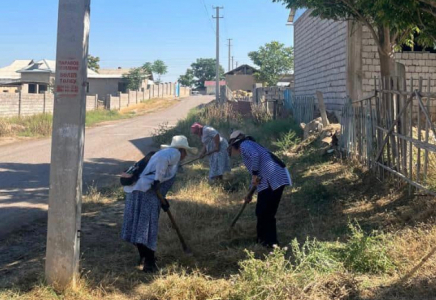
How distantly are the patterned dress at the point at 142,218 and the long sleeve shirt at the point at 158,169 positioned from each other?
0.21 ft

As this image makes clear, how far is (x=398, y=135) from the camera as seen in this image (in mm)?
6750

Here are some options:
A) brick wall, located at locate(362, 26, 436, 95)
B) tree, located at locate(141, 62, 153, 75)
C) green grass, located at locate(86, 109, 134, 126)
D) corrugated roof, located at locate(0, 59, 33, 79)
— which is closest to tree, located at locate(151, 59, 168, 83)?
tree, located at locate(141, 62, 153, 75)

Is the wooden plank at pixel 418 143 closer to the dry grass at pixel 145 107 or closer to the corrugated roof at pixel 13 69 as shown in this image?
the dry grass at pixel 145 107

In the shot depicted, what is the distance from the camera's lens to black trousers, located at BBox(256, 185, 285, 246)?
213 inches

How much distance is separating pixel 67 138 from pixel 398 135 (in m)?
4.61

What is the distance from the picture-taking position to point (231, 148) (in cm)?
557

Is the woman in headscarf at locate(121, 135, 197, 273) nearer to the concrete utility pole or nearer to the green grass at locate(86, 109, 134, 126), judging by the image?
the concrete utility pole

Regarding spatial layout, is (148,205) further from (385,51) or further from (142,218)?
(385,51)

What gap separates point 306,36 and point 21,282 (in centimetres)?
1687

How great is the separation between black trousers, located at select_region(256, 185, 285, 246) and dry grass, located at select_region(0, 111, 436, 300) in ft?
0.58

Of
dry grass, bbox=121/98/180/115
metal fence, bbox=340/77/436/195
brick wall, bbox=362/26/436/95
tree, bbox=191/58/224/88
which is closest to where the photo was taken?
metal fence, bbox=340/77/436/195

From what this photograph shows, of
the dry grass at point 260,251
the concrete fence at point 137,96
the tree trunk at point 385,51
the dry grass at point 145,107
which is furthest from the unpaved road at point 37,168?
the dry grass at point 145,107

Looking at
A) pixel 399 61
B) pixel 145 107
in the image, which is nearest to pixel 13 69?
pixel 145 107

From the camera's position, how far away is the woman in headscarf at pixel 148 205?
15.3ft
